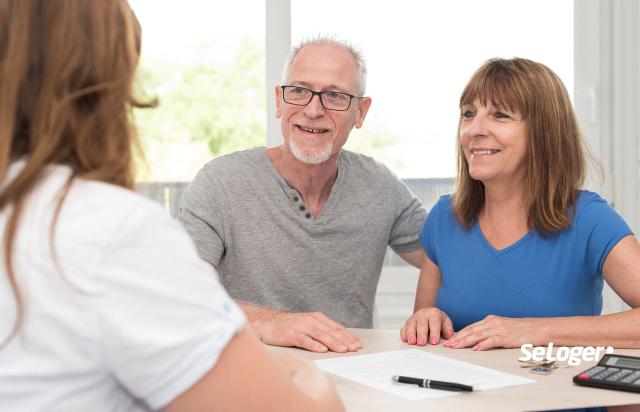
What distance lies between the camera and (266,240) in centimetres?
225

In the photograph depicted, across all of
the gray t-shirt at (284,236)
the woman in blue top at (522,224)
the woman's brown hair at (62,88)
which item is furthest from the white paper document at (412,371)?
the woman's brown hair at (62,88)

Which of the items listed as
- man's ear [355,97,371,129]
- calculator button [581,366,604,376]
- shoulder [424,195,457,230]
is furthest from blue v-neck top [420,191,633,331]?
man's ear [355,97,371,129]

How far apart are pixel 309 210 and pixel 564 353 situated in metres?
0.89

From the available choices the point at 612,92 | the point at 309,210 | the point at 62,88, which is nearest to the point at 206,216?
the point at 309,210

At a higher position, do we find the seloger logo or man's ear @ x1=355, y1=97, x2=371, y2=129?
man's ear @ x1=355, y1=97, x2=371, y2=129

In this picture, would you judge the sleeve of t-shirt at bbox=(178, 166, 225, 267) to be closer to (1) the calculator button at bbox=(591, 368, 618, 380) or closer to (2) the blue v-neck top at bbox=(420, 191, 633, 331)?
(2) the blue v-neck top at bbox=(420, 191, 633, 331)

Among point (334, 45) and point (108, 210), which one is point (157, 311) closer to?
point (108, 210)

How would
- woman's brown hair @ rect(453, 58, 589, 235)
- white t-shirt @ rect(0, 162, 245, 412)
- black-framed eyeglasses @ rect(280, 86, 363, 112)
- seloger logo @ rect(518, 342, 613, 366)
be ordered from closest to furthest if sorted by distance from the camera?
1. white t-shirt @ rect(0, 162, 245, 412)
2. seloger logo @ rect(518, 342, 613, 366)
3. woman's brown hair @ rect(453, 58, 589, 235)
4. black-framed eyeglasses @ rect(280, 86, 363, 112)

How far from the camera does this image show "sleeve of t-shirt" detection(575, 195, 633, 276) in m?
1.88

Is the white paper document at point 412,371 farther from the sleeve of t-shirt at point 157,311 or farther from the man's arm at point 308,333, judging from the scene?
the sleeve of t-shirt at point 157,311

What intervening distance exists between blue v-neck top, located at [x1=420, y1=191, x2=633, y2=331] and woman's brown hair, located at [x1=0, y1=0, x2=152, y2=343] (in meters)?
1.35

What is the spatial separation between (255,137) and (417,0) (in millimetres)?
880

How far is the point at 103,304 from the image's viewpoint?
2.38 feet

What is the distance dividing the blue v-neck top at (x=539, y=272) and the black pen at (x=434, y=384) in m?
0.64
